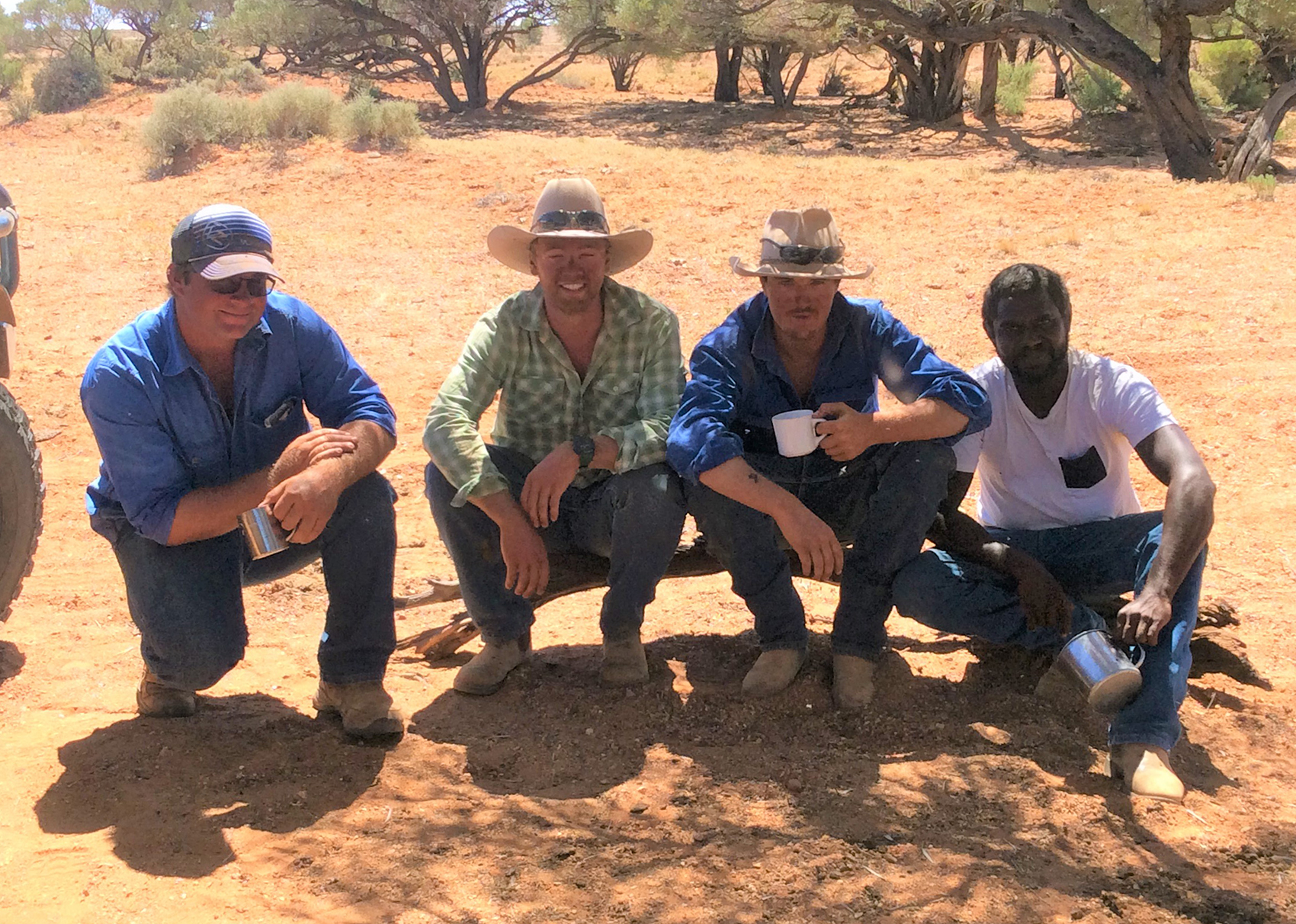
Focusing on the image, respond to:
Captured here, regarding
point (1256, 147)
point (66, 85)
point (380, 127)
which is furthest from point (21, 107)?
point (1256, 147)

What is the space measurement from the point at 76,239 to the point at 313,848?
29.3 feet

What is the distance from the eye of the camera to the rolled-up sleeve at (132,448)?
3043 mm

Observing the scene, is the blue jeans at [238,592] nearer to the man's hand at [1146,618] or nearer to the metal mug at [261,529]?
the metal mug at [261,529]

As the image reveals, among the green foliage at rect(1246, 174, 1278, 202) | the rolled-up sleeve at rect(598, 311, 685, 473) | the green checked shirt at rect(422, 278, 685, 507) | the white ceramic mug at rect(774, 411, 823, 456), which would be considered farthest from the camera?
the green foliage at rect(1246, 174, 1278, 202)

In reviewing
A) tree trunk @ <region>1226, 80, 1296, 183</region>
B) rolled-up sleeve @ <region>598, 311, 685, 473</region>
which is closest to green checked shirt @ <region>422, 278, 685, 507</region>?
rolled-up sleeve @ <region>598, 311, 685, 473</region>

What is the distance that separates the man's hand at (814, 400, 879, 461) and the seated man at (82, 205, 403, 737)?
114 cm

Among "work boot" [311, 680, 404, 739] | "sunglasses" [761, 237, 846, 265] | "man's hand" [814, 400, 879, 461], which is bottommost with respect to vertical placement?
"work boot" [311, 680, 404, 739]

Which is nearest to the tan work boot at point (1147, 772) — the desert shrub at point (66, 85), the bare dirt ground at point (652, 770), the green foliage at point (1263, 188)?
the bare dirt ground at point (652, 770)

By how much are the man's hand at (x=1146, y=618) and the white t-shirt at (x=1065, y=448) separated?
1.69ft

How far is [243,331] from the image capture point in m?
3.19

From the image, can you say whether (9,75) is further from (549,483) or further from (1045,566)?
(1045,566)

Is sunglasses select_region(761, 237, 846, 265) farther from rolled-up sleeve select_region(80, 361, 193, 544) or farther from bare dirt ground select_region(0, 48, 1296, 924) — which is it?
rolled-up sleeve select_region(80, 361, 193, 544)

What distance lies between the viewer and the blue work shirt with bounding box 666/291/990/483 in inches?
133

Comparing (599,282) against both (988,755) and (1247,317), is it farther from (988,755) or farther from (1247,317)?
(1247,317)
